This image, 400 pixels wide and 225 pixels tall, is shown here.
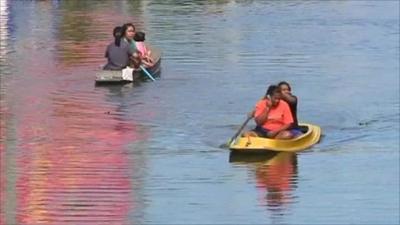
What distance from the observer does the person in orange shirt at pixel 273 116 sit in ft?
60.6

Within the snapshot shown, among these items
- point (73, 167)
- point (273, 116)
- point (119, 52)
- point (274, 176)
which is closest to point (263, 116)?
point (273, 116)

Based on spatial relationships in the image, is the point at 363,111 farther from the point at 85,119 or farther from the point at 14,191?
the point at 14,191

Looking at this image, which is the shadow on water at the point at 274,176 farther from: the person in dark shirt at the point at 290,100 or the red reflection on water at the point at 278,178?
the person in dark shirt at the point at 290,100

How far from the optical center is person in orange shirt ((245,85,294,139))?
18469mm

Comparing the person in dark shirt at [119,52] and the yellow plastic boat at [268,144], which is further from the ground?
the yellow plastic boat at [268,144]

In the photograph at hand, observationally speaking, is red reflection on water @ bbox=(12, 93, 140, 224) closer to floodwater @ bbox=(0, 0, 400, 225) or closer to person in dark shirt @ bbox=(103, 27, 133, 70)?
Answer: floodwater @ bbox=(0, 0, 400, 225)

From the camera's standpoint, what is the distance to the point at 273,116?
1855 centimetres

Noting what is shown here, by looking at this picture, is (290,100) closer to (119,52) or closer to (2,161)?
(2,161)

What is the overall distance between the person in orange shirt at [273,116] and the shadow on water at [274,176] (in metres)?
0.42

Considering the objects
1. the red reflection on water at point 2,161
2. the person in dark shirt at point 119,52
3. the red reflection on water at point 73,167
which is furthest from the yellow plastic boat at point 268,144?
the person in dark shirt at point 119,52

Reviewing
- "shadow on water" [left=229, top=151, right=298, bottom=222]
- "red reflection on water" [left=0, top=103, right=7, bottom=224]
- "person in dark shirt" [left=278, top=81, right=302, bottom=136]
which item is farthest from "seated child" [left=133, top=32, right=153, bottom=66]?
"shadow on water" [left=229, top=151, right=298, bottom=222]

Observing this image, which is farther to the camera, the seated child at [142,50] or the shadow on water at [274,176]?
the seated child at [142,50]

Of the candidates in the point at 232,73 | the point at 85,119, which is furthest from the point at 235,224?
the point at 232,73

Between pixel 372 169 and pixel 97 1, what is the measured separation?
118ft
